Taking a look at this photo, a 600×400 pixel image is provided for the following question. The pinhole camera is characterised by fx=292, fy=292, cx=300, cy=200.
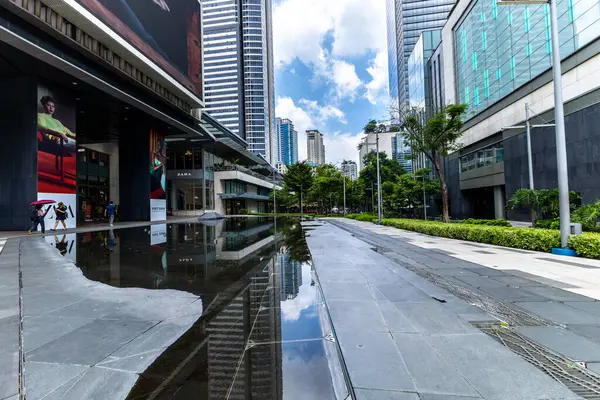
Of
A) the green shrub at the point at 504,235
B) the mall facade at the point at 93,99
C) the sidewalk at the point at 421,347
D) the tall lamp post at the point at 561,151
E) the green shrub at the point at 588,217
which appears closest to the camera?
the sidewalk at the point at 421,347

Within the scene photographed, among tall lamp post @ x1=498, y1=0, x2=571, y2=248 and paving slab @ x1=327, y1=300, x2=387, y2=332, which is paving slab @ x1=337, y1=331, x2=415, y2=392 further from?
tall lamp post @ x1=498, y1=0, x2=571, y2=248

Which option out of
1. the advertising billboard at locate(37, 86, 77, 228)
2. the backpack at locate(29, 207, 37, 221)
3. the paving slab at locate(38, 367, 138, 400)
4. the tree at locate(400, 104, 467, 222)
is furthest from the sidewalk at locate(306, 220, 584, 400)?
the advertising billboard at locate(37, 86, 77, 228)

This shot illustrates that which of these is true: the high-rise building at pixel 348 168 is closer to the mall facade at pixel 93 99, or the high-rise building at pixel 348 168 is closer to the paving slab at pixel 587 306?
the mall facade at pixel 93 99

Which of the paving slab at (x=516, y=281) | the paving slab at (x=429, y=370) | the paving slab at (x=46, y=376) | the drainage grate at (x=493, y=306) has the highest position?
the paving slab at (x=46, y=376)

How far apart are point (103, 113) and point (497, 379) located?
30460 mm

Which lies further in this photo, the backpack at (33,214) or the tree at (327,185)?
the tree at (327,185)

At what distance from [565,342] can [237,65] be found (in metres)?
116

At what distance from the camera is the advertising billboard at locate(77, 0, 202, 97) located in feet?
63.1

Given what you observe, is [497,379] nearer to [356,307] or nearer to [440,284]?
[356,307]

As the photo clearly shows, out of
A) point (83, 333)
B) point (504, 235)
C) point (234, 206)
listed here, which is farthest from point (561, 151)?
point (234, 206)

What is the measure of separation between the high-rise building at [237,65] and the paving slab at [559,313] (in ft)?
357

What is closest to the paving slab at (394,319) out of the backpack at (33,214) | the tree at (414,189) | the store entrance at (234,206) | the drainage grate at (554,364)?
the drainage grate at (554,364)

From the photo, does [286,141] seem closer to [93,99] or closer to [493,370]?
[93,99]

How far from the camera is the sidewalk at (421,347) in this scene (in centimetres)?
239
